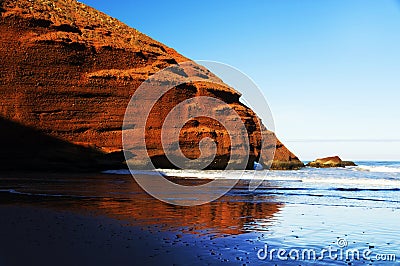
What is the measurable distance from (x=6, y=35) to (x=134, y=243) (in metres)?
40.3

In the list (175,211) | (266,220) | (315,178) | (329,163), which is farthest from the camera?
(329,163)

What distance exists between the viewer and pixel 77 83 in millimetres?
40969

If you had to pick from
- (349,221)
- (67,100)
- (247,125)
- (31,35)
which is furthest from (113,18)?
(349,221)

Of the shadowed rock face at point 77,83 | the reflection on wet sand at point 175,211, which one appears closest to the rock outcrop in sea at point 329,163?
the shadowed rock face at point 77,83

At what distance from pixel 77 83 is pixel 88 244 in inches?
1446

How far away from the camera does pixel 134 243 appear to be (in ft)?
22.8

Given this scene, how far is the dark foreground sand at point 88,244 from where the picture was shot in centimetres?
565

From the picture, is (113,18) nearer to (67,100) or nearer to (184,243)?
(67,100)

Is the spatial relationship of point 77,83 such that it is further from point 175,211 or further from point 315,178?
point 175,211

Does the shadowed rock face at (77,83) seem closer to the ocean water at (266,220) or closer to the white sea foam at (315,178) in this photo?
the white sea foam at (315,178)

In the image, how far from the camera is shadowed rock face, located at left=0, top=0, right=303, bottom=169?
39.1 meters

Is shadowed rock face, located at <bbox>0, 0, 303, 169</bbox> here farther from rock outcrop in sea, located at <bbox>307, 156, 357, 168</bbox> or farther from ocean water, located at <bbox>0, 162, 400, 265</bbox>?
ocean water, located at <bbox>0, 162, 400, 265</bbox>

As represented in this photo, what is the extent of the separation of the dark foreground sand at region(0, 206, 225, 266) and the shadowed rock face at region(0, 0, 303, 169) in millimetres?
29262

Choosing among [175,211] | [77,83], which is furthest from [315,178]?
[77,83]
